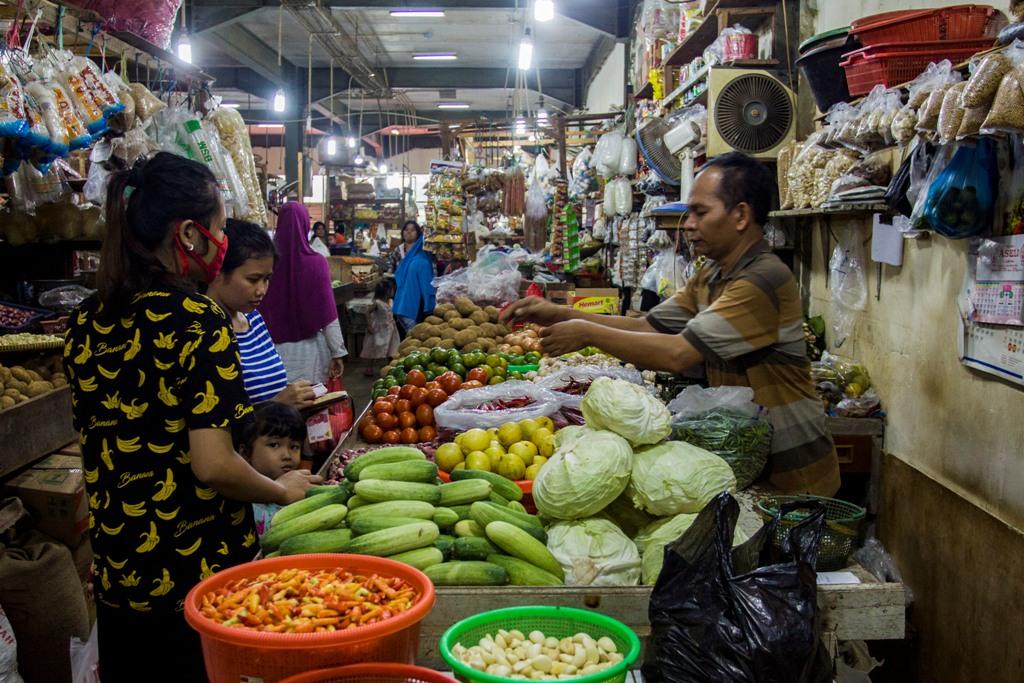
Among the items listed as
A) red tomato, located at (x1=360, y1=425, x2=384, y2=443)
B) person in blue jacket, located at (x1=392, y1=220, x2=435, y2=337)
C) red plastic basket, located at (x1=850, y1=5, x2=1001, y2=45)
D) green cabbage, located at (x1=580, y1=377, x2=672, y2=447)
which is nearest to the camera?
green cabbage, located at (x1=580, y1=377, x2=672, y2=447)

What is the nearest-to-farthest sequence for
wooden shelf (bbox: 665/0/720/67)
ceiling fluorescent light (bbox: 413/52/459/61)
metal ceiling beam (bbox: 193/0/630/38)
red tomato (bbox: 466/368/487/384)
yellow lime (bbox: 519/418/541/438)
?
yellow lime (bbox: 519/418/541/438)
red tomato (bbox: 466/368/487/384)
wooden shelf (bbox: 665/0/720/67)
metal ceiling beam (bbox: 193/0/630/38)
ceiling fluorescent light (bbox: 413/52/459/61)

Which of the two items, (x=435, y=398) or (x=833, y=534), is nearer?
(x=833, y=534)

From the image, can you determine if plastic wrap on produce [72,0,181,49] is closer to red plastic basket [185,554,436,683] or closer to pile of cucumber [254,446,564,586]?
pile of cucumber [254,446,564,586]

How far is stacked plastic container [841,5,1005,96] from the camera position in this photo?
3.30 meters

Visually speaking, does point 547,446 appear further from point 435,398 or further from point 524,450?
point 435,398

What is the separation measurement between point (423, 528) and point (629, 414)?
2.21 ft

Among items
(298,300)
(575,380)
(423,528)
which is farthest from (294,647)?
(298,300)

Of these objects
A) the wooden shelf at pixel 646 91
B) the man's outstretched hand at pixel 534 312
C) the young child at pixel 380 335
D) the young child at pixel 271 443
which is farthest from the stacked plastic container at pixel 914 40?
the young child at pixel 380 335

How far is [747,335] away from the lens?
2.75 meters

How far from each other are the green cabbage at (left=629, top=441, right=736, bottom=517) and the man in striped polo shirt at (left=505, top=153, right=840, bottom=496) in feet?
1.72

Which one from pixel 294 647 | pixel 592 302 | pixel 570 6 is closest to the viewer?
pixel 294 647

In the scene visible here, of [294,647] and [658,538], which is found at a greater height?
[294,647]

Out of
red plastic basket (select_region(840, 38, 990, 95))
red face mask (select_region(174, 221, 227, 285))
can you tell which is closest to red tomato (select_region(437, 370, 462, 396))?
red face mask (select_region(174, 221, 227, 285))

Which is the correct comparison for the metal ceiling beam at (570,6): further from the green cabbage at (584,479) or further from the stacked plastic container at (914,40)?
the green cabbage at (584,479)
